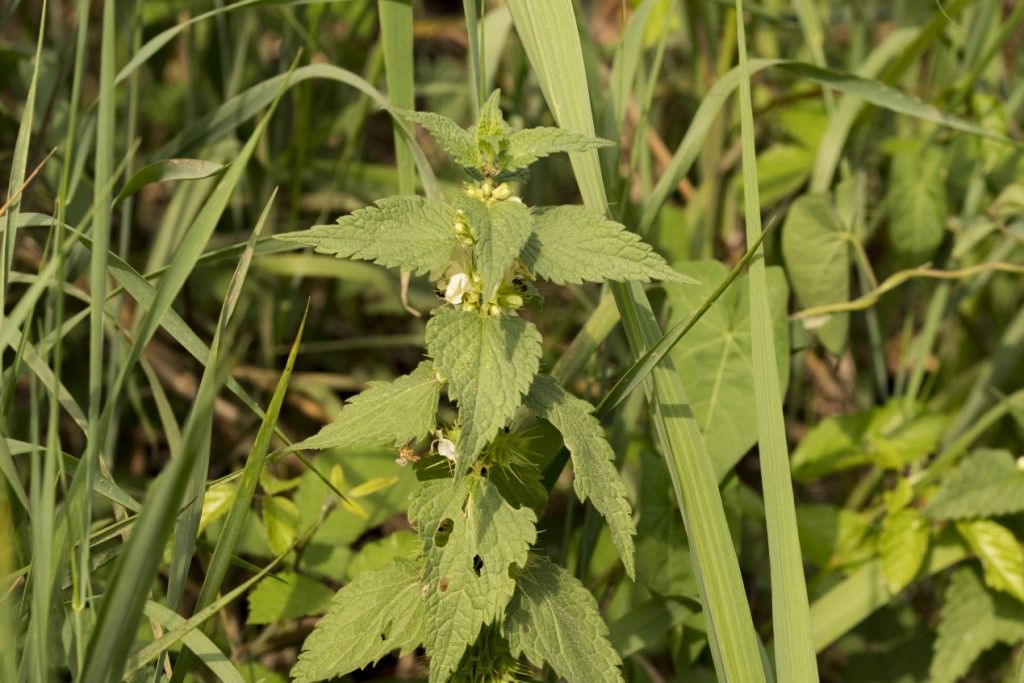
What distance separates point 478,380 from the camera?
89 cm

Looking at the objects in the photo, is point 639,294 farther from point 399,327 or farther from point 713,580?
point 399,327

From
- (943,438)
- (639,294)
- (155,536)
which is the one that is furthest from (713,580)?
(943,438)

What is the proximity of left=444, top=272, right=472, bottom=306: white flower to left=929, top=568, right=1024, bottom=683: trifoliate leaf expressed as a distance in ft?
3.30

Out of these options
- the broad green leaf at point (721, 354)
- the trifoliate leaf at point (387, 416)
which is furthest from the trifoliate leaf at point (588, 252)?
the broad green leaf at point (721, 354)

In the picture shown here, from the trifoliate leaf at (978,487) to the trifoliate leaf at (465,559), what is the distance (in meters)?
0.84

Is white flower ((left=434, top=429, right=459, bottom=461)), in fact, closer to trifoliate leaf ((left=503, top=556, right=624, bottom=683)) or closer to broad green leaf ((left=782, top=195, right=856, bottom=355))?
trifoliate leaf ((left=503, top=556, right=624, bottom=683))

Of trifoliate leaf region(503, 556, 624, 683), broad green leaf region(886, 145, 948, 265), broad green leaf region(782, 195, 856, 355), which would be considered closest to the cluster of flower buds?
trifoliate leaf region(503, 556, 624, 683)

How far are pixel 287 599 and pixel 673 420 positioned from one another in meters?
0.57

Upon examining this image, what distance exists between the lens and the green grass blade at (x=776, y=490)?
3.28 feet

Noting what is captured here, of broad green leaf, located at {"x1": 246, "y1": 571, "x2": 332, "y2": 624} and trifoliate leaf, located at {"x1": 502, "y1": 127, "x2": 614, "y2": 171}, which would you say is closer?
trifoliate leaf, located at {"x1": 502, "y1": 127, "x2": 614, "y2": 171}

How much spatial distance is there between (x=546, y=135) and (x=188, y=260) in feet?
1.16

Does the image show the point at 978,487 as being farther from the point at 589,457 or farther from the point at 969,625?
the point at 589,457

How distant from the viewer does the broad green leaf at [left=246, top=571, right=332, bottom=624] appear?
50.7 inches

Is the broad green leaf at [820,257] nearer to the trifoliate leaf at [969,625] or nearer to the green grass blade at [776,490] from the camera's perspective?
the trifoliate leaf at [969,625]
